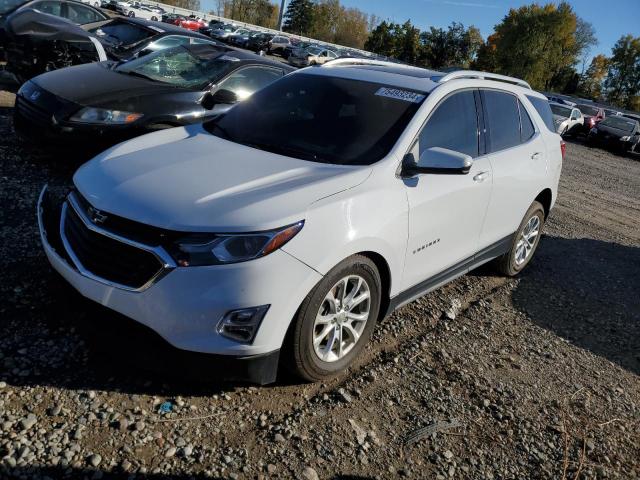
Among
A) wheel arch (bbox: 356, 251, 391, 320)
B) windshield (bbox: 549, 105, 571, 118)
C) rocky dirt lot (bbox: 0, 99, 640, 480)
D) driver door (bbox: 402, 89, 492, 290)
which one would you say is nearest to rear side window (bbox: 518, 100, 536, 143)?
driver door (bbox: 402, 89, 492, 290)

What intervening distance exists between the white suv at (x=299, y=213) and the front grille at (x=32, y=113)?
2195 millimetres

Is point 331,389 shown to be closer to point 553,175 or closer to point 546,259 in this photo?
point 553,175

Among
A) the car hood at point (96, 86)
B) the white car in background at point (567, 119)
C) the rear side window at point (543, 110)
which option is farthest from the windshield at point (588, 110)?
the car hood at point (96, 86)

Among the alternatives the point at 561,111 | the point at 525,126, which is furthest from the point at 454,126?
the point at 561,111

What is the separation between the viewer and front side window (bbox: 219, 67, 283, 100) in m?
6.52

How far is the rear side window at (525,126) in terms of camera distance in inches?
186

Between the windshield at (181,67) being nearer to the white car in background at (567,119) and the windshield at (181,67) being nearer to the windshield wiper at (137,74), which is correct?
the windshield wiper at (137,74)

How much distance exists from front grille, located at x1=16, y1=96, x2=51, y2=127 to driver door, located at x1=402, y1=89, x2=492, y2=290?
12.7ft

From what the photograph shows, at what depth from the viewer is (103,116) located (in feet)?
17.5

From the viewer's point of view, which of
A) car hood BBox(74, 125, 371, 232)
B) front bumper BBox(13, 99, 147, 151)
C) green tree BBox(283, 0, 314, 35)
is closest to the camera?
car hood BBox(74, 125, 371, 232)

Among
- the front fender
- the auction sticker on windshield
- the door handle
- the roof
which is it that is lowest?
the front fender

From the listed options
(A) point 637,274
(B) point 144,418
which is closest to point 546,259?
(A) point 637,274

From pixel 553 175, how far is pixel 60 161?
5.08 m

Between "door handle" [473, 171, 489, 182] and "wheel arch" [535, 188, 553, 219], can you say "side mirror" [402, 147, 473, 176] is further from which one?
"wheel arch" [535, 188, 553, 219]
